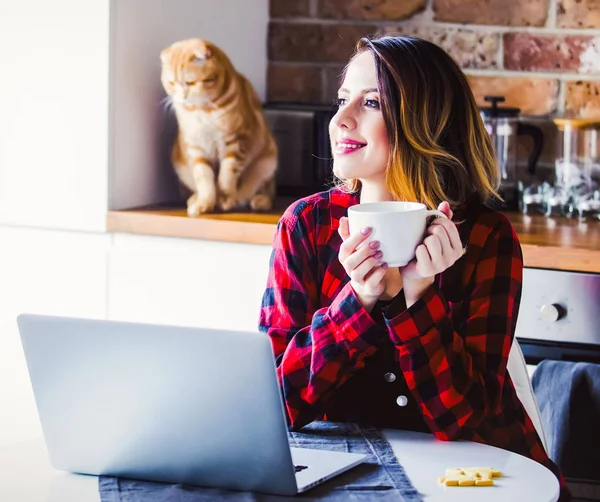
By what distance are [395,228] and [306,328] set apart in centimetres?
29

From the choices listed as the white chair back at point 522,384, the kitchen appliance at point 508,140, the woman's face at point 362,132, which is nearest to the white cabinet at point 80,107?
the kitchen appliance at point 508,140

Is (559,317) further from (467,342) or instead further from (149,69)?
(149,69)

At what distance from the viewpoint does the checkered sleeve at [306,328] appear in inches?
49.1

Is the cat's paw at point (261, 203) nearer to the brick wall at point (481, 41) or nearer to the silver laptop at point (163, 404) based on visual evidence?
the brick wall at point (481, 41)

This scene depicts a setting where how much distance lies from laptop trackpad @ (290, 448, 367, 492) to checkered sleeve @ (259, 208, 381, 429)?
17 cm

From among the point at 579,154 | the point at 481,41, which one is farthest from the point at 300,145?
the point at 579,154

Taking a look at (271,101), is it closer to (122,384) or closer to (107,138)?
(107,138)

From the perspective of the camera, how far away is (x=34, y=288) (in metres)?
2.23

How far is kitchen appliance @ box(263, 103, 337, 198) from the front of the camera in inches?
89.8

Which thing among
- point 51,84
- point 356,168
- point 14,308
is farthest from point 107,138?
point 356,168

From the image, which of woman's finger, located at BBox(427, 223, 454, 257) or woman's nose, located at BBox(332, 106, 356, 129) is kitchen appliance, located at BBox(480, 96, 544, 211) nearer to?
woman's nose, located at BBox(332, 106, 356, 129)

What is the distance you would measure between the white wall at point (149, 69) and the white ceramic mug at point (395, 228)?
1.11 meters

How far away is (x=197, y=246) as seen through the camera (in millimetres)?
2088

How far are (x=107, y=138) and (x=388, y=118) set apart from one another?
927 millimetres
